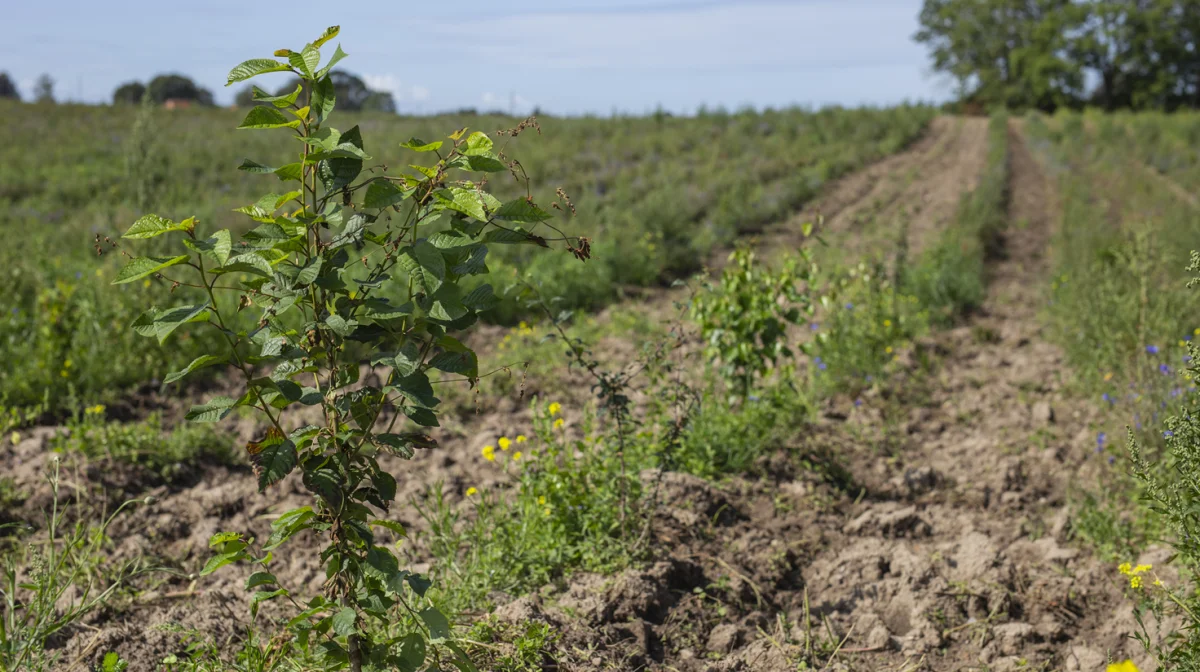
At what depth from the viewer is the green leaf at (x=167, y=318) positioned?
1822mm

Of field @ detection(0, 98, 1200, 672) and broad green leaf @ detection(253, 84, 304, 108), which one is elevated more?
broad green leaf @ detection(253, 84, 304, 108)

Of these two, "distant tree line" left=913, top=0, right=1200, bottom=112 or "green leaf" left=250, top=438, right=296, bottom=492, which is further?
"distant tree line" left=913, top=0, right=1200, bottom=112

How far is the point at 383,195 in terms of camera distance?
74.9 inches

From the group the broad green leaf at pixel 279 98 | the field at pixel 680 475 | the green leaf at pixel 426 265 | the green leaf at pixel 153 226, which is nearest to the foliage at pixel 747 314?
the field at pixel 680 475

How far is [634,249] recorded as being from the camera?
29.3ft

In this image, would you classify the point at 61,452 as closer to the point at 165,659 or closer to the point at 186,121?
the point at 165,659

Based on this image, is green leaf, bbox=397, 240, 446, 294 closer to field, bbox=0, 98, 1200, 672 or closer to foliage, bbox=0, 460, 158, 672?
field, bbox=0, 98, 1200, 672

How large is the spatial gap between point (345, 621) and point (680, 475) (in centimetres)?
214

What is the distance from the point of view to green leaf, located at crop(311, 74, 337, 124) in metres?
1.93

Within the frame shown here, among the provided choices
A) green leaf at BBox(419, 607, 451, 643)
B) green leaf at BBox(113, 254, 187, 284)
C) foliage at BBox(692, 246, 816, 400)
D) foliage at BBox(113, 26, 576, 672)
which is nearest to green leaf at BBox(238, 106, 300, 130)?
foliage at BBox(113, 26, 576, 672)

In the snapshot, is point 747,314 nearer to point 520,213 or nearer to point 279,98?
point 520,213

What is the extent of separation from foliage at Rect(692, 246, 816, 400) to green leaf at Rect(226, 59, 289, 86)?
9.07 ft

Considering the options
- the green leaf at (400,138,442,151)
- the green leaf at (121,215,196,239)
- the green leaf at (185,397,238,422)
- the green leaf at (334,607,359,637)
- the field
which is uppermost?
the green leaf at (400,138,442,151)

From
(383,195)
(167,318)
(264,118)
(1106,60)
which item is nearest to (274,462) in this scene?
(167,318)
